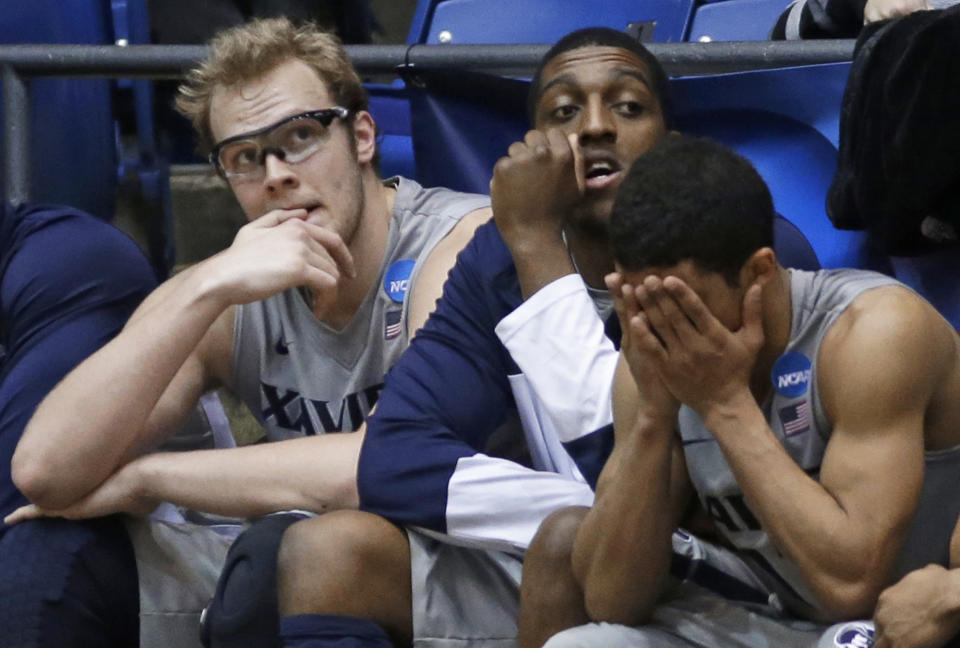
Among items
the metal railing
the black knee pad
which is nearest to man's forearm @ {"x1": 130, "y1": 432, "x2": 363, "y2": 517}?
the black knee pad

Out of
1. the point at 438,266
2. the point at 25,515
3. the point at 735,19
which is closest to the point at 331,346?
the point at 438,266

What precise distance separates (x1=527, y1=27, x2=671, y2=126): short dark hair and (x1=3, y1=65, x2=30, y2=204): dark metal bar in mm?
1194

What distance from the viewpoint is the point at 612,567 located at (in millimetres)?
2141

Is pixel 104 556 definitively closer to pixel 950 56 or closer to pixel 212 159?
pixel 212 159

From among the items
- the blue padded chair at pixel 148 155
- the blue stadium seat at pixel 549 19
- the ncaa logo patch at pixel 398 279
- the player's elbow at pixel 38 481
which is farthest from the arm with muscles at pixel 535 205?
the blue padded chair at pixel 148 155

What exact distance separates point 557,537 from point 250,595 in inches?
21.4

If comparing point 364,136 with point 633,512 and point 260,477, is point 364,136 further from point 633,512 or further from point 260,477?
point 633,512

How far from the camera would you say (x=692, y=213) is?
2.09 m

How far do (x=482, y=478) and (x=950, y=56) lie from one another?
1.04m

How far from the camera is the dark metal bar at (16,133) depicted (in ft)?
11.2

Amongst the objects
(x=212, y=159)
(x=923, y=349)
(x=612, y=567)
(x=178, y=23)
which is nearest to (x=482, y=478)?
(x=612, y=567)

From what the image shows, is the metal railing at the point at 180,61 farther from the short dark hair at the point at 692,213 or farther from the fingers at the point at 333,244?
the short dark hair at the point at 692,213

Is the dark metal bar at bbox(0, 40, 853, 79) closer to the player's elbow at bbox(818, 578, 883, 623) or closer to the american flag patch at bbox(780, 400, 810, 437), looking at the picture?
the american flag patch at bbox(780, 400, 810, 437)

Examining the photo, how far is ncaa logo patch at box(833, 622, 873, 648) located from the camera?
2.00 m
